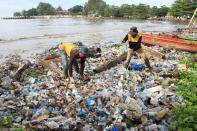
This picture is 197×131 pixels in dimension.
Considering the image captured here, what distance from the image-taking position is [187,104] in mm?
8555

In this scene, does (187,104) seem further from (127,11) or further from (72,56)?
(127,11)

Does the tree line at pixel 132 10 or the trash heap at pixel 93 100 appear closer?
the trash heap at pixel 93 100

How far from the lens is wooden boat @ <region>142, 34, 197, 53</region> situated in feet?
58.0

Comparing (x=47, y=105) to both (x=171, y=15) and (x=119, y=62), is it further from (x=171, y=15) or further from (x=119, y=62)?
(x=171, y=15)

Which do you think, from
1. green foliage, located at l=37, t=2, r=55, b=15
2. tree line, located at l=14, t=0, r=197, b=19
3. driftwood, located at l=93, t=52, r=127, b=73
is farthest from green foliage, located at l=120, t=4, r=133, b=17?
driftwood, located at l=93, t=52, r=127, b=73

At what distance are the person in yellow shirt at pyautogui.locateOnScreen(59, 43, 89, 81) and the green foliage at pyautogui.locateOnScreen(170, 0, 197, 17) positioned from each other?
8530 centimetres

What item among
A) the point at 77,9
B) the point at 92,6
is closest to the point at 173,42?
the point at 92,6

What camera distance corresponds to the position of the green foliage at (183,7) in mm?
93188

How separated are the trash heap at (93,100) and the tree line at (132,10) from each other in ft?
280

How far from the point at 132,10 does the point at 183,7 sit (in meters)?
41.7

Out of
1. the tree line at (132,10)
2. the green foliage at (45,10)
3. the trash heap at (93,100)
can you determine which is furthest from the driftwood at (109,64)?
the green foliage at (45,10)

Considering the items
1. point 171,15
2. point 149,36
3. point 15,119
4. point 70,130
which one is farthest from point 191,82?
point 171,15

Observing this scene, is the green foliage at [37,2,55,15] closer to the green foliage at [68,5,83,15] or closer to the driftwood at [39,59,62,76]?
the green foliage at [68,5,83,15]

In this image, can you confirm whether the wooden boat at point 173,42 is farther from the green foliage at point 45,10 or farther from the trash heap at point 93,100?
the green foliage at point 45,10
